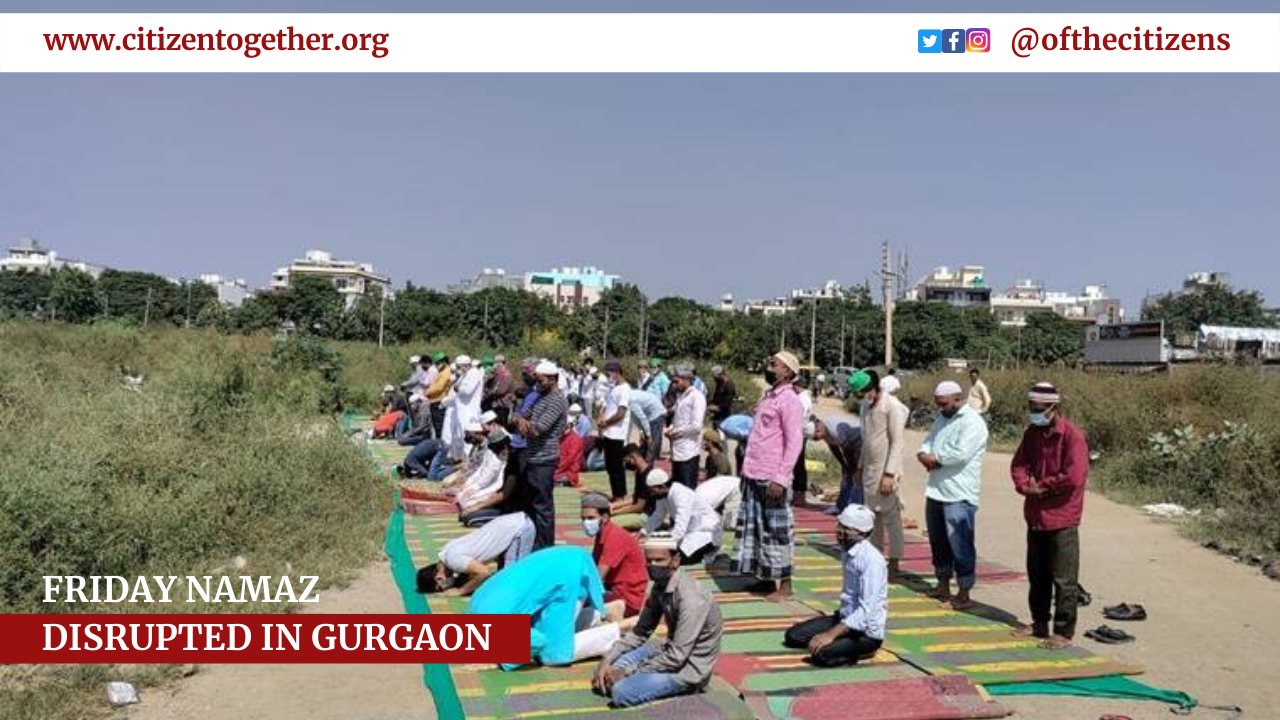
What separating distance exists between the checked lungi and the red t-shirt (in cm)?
98

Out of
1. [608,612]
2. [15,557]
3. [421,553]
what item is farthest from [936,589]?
[15,557]

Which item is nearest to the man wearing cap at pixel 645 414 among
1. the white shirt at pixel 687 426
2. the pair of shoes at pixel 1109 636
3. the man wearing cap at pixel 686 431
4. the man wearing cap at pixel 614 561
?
the man wearing cap at pixel 686 431

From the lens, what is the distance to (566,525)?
8.96 m

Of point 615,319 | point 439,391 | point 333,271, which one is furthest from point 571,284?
point 439,391

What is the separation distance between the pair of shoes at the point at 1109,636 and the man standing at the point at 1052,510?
31 centimetres

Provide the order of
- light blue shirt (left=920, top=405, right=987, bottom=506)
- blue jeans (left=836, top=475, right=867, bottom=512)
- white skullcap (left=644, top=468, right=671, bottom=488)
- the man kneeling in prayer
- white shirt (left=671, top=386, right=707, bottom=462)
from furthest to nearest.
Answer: white shirt (left=671, top=386, right=707, bottom=462), blue jeans (left=836, top=475, right=867, bottom=512), white skullcap (left=644, top=468, right=671, bottom=488), light blue shirt (left=920, top=405, right=987, bottom=506), the man kneeling in prayer

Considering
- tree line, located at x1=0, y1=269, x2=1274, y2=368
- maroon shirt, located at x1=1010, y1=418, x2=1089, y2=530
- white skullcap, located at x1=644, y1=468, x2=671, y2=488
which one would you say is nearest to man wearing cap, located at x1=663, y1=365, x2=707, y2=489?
white skullcap, located at x1=644, y1=468, x2=671, y2=488

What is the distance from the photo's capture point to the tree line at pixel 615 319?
50.7m

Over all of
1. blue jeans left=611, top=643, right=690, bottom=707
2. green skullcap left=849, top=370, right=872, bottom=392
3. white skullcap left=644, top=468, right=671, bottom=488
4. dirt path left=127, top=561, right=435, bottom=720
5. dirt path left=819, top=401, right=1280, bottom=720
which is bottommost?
dirt path left=127, top=561, right=435, bottom=720

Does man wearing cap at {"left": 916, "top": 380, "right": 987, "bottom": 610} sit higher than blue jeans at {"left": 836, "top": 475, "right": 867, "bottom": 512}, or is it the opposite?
man wearing cap at {"left": 916, "top": 380, "right": 987, "bottom": 610}

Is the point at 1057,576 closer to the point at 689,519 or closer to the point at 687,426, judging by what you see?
the point at 689,519

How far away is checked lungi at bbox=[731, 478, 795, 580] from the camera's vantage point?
6180 mm

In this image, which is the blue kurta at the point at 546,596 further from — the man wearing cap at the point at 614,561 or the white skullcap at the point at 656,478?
the white skullcap at the point at 656,478

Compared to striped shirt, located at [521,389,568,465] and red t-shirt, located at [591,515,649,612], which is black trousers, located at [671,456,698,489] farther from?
red t-shirt, located at [591,515,649,612]
